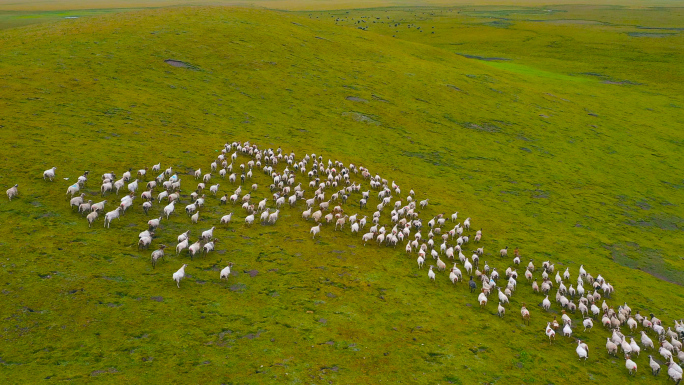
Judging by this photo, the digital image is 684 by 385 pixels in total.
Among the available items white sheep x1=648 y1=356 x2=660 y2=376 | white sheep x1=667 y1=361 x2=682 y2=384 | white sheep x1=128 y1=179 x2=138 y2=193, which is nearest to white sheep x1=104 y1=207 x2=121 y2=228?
white sheep x1=128 y1=179 x2=138 y2=193

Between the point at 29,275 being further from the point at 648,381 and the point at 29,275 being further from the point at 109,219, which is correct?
the point at 648,381

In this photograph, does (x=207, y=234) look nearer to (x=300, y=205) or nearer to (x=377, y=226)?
(x=300, y=205)

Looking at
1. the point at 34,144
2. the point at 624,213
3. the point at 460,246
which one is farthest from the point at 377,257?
the point at 624,213

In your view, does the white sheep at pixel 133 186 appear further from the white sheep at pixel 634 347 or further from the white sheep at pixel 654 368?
the white sheep at pixel 654 368

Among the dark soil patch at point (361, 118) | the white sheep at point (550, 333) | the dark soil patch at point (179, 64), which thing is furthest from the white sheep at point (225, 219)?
the dark soil patch at point (179, 64)

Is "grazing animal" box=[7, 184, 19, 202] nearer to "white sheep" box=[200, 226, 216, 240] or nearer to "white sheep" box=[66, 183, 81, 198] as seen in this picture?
"white sheep" box=[66, 183, 81, 198]
